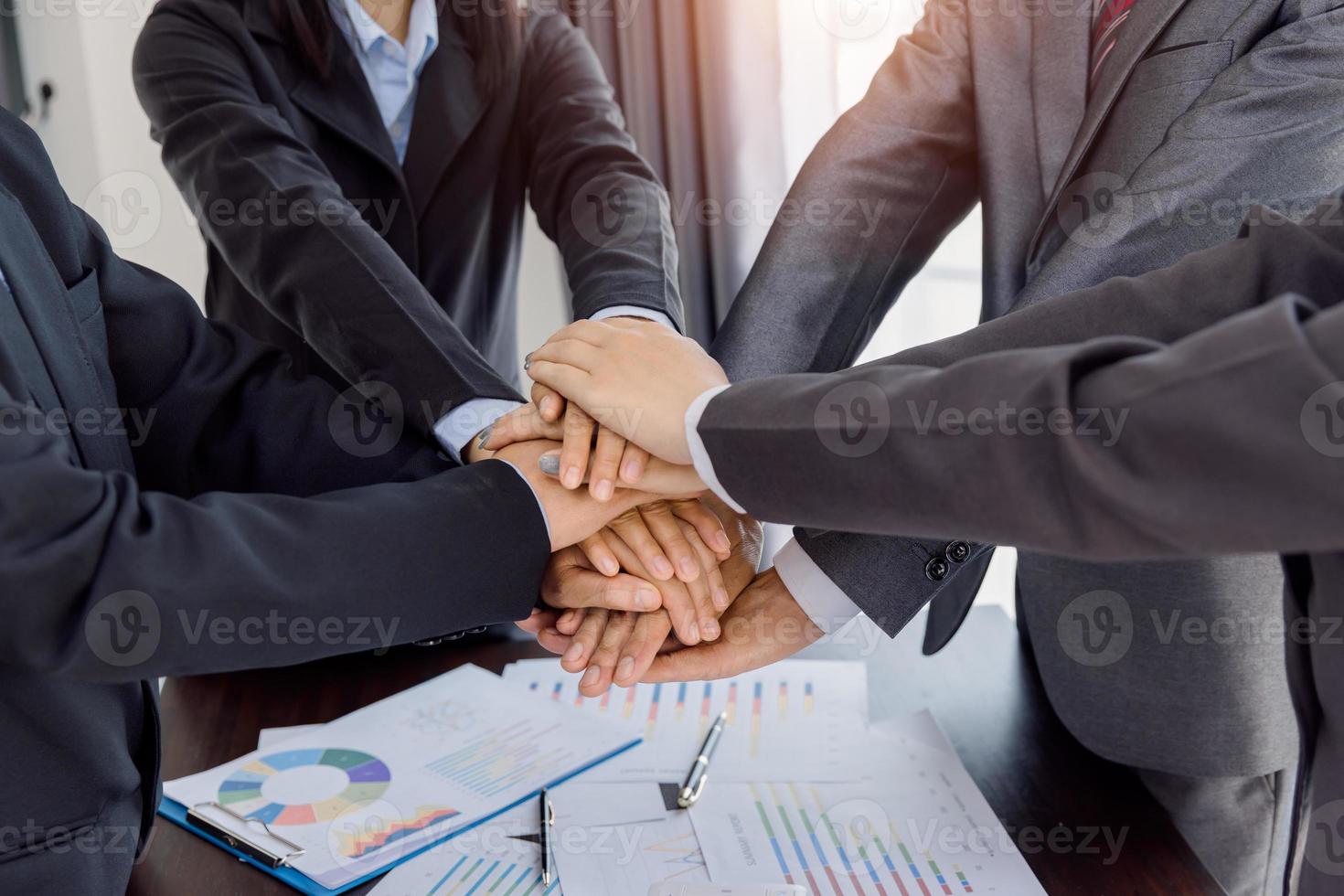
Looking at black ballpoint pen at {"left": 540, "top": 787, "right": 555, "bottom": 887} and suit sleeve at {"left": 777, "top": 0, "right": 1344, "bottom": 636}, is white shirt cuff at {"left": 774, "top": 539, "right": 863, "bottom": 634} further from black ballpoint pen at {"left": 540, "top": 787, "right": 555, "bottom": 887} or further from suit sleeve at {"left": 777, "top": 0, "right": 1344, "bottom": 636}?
black ballpoint pen at {"left": 540, "top": 787, "right": 555, "bottom": 887}

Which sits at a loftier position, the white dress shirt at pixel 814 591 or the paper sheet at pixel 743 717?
the white dress shirt at pixel 814 591

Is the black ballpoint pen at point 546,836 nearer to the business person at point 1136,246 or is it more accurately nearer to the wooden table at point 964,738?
the wooden table at point 964,738

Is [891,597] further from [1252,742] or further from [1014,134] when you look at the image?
[1014,134]

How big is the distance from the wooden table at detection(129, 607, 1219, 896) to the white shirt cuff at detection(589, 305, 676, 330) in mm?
427

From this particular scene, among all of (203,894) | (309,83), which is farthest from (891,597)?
(309,83)

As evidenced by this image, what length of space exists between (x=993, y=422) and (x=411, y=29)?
1324 millimetres

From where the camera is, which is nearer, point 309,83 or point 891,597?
point 891,597

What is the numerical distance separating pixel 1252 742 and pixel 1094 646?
0.17 meters

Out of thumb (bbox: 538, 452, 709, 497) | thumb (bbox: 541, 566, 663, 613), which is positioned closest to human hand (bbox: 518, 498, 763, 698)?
thumb (bbox: 541, 566, 663, 613)

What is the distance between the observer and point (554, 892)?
901mm

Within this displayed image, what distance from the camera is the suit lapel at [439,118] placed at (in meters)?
1.75

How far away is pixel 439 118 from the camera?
1.75m

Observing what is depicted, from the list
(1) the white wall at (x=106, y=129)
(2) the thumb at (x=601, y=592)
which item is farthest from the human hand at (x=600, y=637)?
(1) the white wall at (x=106, y=129)

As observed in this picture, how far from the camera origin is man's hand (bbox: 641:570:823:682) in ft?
3.84
